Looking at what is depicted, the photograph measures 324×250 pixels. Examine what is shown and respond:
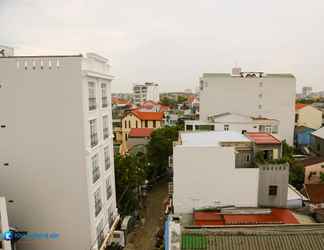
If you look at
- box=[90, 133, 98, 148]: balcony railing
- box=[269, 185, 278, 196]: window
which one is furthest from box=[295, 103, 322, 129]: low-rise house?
box=[90, 133, 98, 148]: balcony railing

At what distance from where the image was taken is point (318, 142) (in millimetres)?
35531

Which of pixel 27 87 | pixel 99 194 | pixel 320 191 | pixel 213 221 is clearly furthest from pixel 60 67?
pixel 320 191

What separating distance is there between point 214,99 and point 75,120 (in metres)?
26.9

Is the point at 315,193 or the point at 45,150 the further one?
the point at 315,193

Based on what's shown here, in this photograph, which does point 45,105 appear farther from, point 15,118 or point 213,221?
point 213,221

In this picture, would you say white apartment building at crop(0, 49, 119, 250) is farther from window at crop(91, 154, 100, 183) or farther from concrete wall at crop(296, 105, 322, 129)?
Result: concrete wall at crop(296, 105, 322, 129)

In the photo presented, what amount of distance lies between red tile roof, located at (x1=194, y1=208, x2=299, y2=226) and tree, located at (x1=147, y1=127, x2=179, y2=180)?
14501 millimetres

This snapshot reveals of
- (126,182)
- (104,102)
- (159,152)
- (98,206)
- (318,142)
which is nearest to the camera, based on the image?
(98,206)

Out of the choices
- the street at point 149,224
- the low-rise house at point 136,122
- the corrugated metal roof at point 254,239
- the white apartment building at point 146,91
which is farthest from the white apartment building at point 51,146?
the white apartment building at point 146,91

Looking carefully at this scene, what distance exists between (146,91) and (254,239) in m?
95.5

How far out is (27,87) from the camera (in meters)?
13.3

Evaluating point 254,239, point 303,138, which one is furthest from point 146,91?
point 254,239

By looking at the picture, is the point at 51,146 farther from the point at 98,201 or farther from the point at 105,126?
the point at 98,201

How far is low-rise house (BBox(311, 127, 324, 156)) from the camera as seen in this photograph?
113ft
